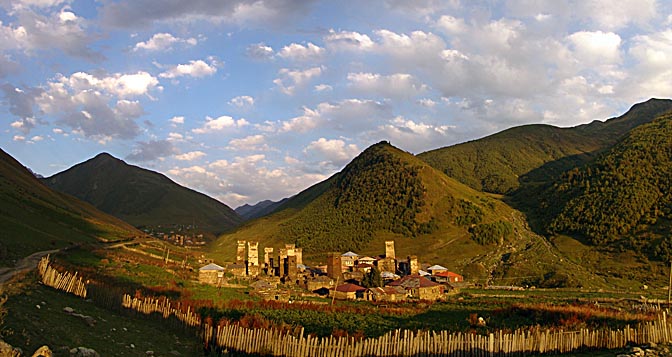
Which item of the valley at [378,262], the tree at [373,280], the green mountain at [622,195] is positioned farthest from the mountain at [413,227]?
the tree at [373,280]

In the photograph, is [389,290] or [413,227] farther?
[413,227]

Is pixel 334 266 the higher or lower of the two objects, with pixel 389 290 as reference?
higher

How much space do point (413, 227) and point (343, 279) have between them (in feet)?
142

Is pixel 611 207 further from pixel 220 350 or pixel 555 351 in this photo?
pixel 220 350

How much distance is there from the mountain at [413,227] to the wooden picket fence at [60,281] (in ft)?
177

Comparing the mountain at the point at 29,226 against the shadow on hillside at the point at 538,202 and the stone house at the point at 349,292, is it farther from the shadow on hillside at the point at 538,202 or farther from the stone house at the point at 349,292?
the shadow on hillside at the point at 538,202

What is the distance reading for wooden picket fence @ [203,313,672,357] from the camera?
57.7 feet

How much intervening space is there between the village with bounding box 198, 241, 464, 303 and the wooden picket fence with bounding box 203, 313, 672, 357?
21664 mm

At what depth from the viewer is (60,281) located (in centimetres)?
2088

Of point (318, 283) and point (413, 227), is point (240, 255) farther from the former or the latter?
point (413, 227)

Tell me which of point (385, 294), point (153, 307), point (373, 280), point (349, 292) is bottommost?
point (349, 292)

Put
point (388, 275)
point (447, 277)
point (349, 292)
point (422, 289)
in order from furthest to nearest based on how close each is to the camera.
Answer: point (447, 277), point (388, 275), point (422, 289), point (349, 292)

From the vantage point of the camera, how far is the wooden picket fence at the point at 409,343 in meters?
17.6

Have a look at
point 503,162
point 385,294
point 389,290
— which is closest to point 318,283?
point 389,290
